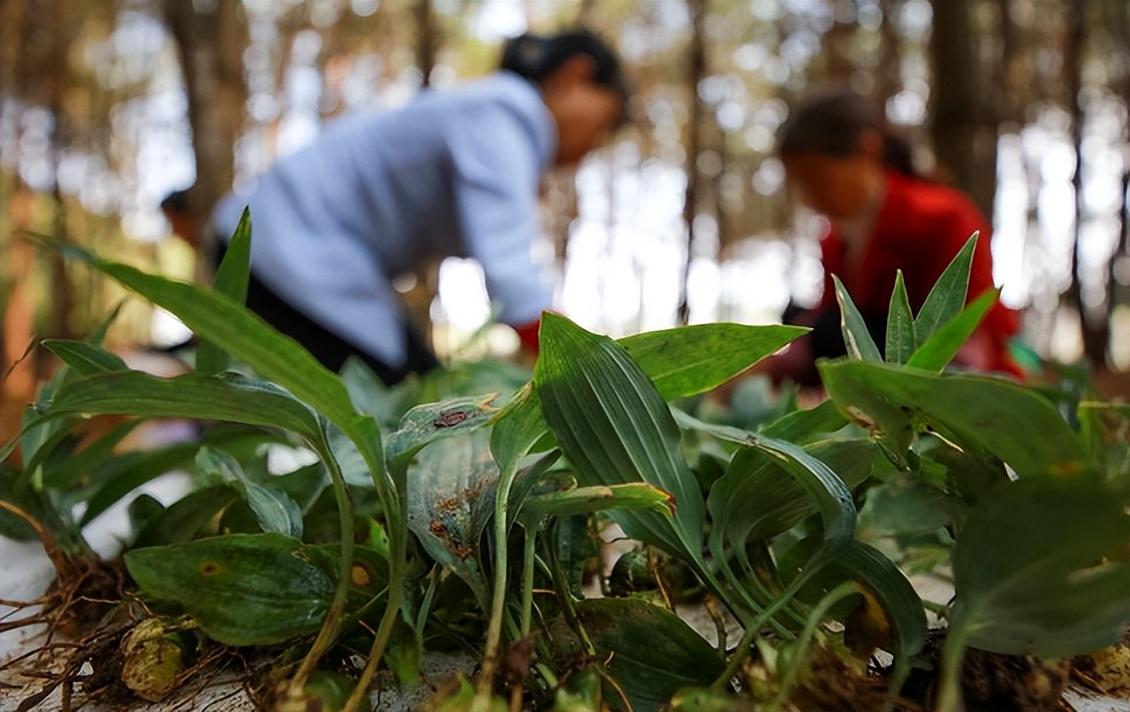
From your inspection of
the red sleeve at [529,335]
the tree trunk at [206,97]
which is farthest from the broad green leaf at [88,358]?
the tree trunk at [206,97]

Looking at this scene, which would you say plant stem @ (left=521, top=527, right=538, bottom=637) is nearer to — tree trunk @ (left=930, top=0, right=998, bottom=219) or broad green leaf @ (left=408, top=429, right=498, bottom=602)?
broad green leaf @ (left=408, top=429, right=498, bottom=602)

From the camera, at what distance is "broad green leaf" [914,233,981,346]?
1.01 feet

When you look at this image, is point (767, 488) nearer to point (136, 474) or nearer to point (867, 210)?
point (136, 474)

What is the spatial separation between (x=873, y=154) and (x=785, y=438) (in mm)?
1424

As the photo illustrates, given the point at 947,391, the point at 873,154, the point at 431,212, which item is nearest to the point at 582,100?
the point at 431,212

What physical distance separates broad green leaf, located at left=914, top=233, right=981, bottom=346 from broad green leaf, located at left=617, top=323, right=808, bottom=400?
0.06 meters

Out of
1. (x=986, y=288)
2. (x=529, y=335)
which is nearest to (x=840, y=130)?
(x=986, y=288)

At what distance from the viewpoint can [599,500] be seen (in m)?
0.26

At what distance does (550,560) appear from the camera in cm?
30

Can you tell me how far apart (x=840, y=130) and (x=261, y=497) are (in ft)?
4.82

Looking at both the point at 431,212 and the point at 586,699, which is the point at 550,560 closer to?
the point at 586,699

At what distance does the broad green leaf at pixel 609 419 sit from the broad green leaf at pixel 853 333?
0.21 ft

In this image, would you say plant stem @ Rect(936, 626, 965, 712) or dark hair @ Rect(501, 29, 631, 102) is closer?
plant stem @ Rect(936, 626, 965, 712)

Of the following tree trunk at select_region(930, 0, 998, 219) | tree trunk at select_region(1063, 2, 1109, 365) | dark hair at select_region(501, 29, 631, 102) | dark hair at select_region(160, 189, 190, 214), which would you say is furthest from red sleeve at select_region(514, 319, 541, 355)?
tree trunk at select_region(1063, 2, 1109, 365)
